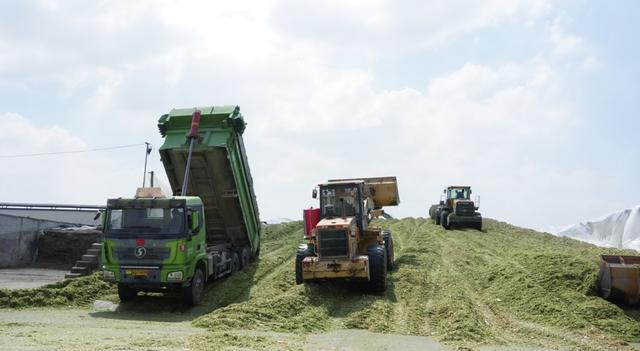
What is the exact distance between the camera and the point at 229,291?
1416 cm

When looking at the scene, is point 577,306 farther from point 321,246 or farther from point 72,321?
point 72,321

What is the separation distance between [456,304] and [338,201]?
4459mm

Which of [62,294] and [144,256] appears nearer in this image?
[144,256]

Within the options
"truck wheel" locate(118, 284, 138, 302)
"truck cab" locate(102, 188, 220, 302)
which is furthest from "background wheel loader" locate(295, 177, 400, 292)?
"truck wheel" locate(118, 284, 138, 302)

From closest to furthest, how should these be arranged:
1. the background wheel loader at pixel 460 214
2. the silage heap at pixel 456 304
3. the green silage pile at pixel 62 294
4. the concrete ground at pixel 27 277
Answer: the silage heap at pixel 456 304, the green silage pile at pixel 62 294, the concrete ground at pixel 27 277, the background wheel loader at pixel 460 214

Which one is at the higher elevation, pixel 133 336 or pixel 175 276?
pixel 175 276

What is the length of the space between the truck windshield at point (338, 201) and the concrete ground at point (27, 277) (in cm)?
772

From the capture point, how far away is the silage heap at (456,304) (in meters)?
9.96

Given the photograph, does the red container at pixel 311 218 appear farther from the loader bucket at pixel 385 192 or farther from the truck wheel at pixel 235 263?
the loader bucket at pixel 385 192

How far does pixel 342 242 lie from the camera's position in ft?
42.8

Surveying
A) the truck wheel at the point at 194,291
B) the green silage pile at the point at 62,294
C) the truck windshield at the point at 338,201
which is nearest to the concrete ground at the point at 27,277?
the green silage pile at the point at 62,294

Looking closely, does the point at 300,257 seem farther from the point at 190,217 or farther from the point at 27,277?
the point at 27,277

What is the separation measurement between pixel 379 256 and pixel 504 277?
11.1 ft

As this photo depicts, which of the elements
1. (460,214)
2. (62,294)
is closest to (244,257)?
(62,294)
